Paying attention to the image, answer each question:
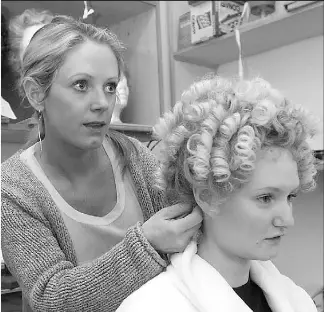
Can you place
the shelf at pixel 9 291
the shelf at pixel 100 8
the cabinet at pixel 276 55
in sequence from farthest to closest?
the shelf at pixel 100 8 → the cabinet at pixel 276 55 → the shelf at pixel 9 291

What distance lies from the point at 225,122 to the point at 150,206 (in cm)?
39

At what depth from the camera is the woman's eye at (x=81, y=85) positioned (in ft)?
3.41

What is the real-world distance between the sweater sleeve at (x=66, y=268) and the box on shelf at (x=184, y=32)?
1410 mm

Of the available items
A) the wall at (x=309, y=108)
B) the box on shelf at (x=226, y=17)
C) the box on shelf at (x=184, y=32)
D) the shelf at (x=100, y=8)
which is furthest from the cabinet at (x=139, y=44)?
the wall at (x=309, y=108)

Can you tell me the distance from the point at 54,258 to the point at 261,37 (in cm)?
138

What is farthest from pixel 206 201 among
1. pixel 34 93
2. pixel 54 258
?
pixel 34 93

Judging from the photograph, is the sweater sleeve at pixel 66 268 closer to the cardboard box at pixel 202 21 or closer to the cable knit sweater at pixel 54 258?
the cable knit sweater at pixel 54 258

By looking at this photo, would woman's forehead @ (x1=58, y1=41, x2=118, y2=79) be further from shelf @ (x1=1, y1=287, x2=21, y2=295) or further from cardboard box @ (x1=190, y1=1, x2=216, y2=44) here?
cardboard box @ (x1=190, y1=1, x2=216, y2=44)

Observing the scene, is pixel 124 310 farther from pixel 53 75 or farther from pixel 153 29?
pixel 153 29

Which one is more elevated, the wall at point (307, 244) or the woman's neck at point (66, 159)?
the woman's neck at point (66, 159)

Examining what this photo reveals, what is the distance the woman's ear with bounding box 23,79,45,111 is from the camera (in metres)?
1.09

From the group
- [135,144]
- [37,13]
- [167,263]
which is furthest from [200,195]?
[37,13]

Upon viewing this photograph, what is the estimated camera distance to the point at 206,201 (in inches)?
34.2

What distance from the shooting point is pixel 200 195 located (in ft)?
2.86
